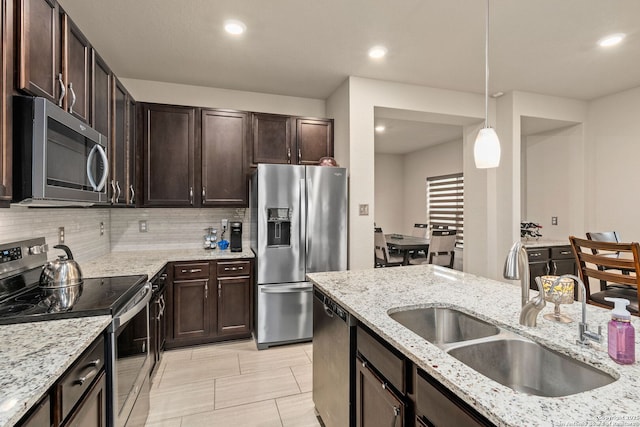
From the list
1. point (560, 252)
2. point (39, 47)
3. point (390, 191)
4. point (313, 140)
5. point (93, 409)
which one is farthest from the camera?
point (390, 191)

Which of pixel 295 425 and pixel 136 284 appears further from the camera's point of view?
pixel 295 425

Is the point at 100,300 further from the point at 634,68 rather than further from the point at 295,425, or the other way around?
the point at 634,68

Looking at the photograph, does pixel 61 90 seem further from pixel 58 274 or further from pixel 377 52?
pixel 377 52

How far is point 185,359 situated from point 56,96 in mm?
2255

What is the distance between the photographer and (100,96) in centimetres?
219

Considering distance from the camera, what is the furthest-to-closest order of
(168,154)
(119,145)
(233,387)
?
(168,154), (119,145), (233,387)

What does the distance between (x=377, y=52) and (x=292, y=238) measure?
6.01ft

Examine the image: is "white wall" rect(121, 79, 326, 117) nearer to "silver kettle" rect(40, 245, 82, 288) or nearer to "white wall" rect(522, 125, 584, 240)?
"silver kettle" rect(40, 245, 82, 288)

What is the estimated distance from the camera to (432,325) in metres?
1.55

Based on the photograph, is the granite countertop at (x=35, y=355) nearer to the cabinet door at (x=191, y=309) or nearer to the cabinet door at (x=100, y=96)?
the cabinet door at (x=100, y=96)

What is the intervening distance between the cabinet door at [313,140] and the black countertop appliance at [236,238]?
0.99 meters

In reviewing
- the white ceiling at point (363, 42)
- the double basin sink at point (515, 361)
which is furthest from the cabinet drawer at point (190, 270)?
the double basin sink at point (515, 361)

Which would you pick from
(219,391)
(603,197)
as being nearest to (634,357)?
(219,391)

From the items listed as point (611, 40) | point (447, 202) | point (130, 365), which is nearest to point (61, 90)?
point (130, 365)
